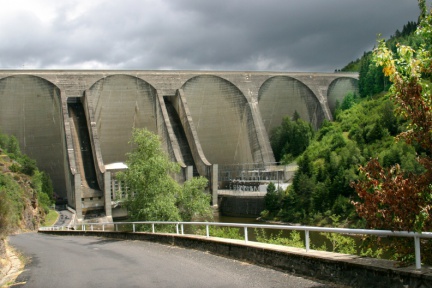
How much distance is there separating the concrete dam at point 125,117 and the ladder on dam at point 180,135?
116 mm

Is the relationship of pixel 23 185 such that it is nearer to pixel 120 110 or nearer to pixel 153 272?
pixel 120 110

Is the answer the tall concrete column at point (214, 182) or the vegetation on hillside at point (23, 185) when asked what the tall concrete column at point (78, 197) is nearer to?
the vegetation on hillside at point (23, 185)

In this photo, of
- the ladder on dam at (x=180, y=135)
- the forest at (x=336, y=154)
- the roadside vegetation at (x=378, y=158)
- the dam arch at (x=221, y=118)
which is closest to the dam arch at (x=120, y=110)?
the ladder on dam at (x=180, y=135)

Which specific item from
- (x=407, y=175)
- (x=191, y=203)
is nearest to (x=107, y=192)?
(x=191, y=203)

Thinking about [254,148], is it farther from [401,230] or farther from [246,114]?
[401,230]

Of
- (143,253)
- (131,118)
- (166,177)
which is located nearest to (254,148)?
(131,118)

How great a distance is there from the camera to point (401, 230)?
5594 millimetres

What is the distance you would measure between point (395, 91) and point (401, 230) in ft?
5.87

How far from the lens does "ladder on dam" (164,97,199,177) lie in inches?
1980

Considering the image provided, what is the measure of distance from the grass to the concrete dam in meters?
1.93

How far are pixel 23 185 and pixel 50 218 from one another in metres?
3.92

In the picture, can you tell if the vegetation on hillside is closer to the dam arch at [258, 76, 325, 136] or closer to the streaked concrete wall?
the streaked concrete wall

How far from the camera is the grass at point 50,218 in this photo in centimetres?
4075

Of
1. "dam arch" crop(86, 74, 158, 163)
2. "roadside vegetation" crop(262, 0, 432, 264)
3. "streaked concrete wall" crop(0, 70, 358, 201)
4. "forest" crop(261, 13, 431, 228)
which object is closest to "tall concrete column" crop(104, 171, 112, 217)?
"streaked concrete wall" crop(0, 70, 358, 201)
